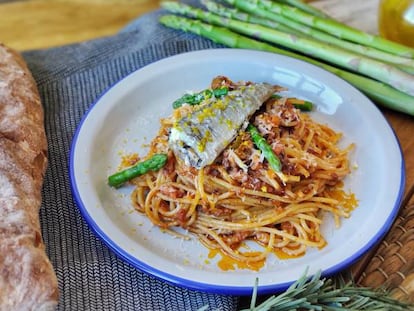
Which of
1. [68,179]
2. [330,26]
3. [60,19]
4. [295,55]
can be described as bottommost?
[60,19]

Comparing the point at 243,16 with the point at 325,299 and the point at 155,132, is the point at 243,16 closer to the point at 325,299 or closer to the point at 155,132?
the point at 155,132

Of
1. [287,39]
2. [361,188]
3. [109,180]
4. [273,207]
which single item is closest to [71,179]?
[109,180]

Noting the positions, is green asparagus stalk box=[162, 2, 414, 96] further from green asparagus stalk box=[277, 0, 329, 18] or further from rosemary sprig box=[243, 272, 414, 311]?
rosemary sprig box=[243, 272, 414, 311]

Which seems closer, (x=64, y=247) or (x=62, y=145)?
(x=64, y=247)

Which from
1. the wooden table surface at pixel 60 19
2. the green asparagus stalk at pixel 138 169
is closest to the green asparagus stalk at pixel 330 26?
the green asparagus stalk at pixel 138 169

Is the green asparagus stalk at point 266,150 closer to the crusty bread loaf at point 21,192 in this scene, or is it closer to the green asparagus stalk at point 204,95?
the green asparagus stalk at point 204,95

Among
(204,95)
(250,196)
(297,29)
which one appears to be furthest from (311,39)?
(250,196)

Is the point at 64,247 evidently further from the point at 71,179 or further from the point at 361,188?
the point at 361,188
